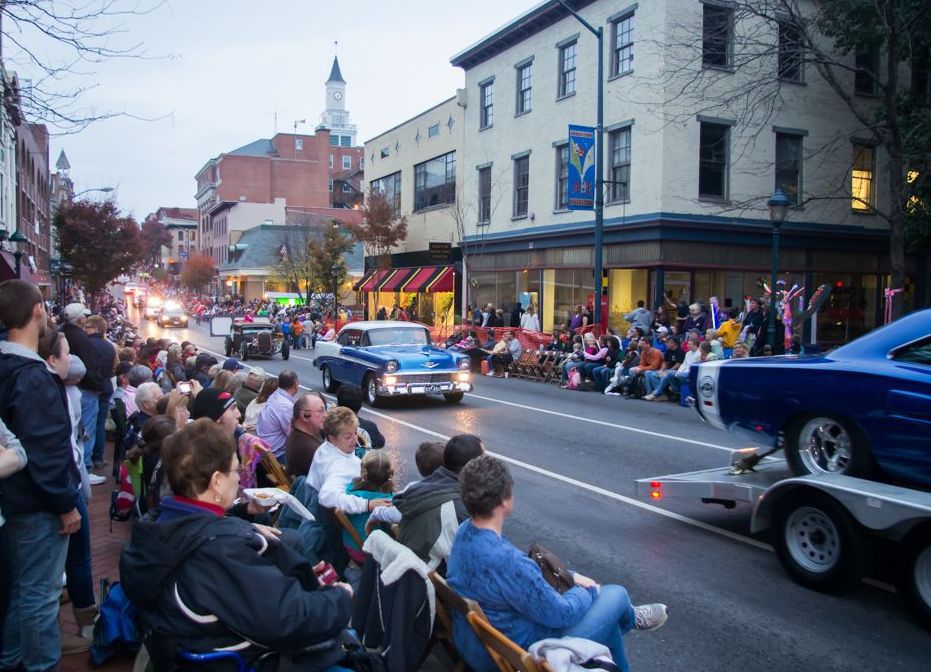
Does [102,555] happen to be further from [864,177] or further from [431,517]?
[864,177]

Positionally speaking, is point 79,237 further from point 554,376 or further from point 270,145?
point 270,145

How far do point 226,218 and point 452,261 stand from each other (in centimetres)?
5830

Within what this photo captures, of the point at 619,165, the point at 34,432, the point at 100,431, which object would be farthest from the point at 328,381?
the point at 34,432

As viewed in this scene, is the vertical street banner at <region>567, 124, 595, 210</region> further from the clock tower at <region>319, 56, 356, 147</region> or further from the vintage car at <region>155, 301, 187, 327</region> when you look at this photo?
the clock tower at <region>319, 56, 356, 147</region>

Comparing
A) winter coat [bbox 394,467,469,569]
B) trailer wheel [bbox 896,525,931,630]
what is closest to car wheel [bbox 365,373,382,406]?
winter coat [bbox 394,467,469,569]

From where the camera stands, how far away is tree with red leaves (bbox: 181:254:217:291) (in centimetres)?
9031

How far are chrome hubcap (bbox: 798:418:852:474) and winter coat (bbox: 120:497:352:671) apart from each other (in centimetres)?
478

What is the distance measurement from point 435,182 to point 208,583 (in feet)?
116

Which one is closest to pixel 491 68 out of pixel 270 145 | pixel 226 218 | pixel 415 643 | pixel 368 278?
pixel 368 278

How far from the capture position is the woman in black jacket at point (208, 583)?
2.72 m

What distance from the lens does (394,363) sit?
1488cm

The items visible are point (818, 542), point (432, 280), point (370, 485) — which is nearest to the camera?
point (370, 485)

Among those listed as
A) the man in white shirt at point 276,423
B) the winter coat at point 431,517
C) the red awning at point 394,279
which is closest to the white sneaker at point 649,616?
the winter coat at point 431,517

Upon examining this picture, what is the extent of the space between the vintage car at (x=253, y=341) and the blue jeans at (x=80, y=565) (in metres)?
23.0
